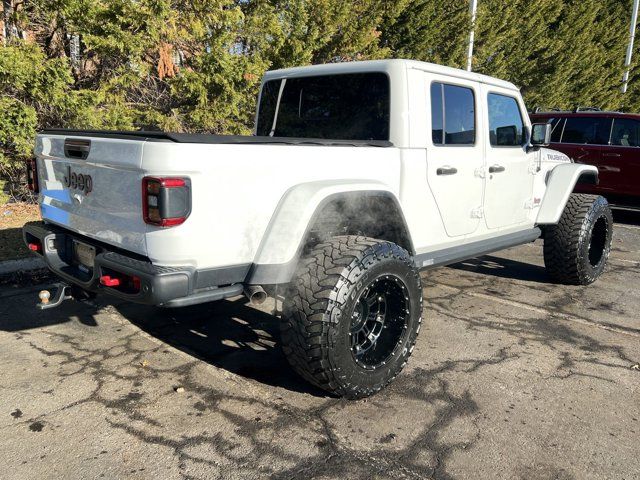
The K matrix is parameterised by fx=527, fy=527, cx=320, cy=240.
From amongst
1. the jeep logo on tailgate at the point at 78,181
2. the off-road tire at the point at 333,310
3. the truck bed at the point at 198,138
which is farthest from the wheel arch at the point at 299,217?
the jeep logo on tailgate at the point at 78,181

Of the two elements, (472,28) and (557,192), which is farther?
(472,28)

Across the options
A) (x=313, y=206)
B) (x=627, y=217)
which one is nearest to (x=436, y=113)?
(x=313, y=206)

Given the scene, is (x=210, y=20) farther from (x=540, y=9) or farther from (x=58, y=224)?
(x=540, y=9)

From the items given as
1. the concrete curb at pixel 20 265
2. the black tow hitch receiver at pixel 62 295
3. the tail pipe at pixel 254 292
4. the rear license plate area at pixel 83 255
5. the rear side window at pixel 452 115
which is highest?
the rear side window at pixel 452 115

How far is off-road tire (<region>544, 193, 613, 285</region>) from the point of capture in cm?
509

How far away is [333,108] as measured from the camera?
3.91 metres

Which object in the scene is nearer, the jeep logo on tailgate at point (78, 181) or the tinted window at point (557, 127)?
the jeep logo on tailgate at point (78, 181)

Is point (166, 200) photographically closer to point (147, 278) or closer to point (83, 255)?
point (147, 278)

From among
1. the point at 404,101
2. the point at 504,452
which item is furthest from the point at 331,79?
the point at 504,452

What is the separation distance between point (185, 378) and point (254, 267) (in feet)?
3.25

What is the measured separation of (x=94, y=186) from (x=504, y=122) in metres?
3.30

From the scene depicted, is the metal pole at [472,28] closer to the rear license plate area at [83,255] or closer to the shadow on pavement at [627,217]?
the shadow on pavement at [627,217]

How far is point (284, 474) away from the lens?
7.73 feet

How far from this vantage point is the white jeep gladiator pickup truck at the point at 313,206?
2.49 meters
